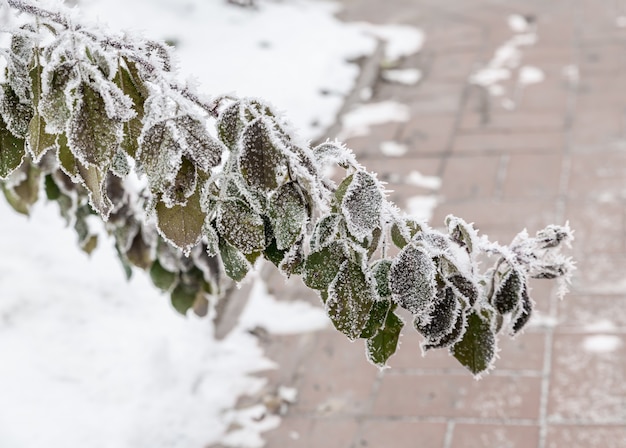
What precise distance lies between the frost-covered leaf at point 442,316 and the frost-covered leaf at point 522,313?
5.2 inches

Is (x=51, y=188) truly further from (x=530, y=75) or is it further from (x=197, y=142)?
(x=530, y=75)

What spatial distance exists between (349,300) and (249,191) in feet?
0.68

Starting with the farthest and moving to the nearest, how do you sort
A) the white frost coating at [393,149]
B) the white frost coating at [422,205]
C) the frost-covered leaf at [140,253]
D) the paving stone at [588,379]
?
the white frost coating at [393,149], the white frost coating at [422,205], the paving stone at [588,379], the frost-covered leaf at [140,253]

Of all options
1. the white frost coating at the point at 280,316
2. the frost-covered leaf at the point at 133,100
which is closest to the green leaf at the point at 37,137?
the frost-covered leaf at the point at 133,100

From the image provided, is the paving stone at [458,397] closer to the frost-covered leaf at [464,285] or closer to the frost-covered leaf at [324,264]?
the frost-covered leaf at [464,285]

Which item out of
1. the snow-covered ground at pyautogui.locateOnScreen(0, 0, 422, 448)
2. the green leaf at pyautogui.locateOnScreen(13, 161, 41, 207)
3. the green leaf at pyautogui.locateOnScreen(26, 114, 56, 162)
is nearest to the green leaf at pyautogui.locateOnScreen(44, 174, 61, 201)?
the green leaf at pyautogui.locateOnScreen(13, 161, 41, 207)

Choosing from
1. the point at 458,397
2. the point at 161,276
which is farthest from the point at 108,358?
the point at 458,397

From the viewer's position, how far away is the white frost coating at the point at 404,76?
4970 mm

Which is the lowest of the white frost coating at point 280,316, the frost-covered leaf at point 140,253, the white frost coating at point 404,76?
the white frost coating at point 404,76

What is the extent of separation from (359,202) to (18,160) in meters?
0.52

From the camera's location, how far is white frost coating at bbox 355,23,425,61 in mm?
5344

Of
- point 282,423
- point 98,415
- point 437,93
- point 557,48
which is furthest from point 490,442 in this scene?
point 557,48

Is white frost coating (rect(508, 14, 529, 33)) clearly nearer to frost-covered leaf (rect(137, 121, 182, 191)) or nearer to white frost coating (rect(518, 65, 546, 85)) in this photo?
white frost coating (rect(518, 65, 546, 85))

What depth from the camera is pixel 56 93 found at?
3.51 ft
